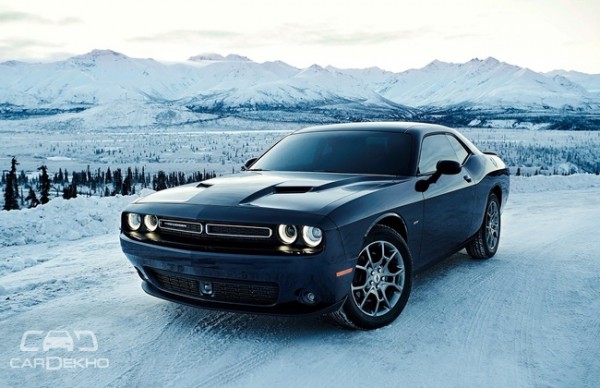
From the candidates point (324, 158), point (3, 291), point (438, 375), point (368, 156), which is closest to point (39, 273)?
point (3, 291)

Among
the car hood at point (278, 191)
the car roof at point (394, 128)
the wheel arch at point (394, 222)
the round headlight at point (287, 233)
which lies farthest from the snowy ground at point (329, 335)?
the car roof at point (394, 128)

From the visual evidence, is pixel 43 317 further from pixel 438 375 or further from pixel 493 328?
pixel 493 328

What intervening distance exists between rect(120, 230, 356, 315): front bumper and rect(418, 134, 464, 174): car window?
1606 mm

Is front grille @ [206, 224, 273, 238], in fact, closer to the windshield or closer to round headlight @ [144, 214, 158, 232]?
round headlight @ [144, 214, 158, 232]

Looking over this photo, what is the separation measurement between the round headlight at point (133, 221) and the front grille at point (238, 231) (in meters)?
0.81

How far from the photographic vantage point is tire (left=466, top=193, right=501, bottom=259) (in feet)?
19.4

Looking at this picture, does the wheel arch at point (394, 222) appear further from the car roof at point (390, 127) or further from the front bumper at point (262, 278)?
the car roof at point (390, 127)

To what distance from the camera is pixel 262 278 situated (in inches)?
133

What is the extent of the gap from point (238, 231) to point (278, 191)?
0.57m

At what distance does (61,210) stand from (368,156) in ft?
21.4

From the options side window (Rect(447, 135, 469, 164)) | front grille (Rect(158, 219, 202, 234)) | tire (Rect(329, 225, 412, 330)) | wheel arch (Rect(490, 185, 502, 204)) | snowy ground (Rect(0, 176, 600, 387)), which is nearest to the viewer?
snowy ground (Rect(0, 176, 600, 387))

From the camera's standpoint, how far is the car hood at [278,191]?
3609mm

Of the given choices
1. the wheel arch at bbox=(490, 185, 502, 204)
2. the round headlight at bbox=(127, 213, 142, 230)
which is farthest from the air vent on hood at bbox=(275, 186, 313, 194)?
the wheel arch at bbox=(490, 185, 502, 204)

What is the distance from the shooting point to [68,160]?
102m
